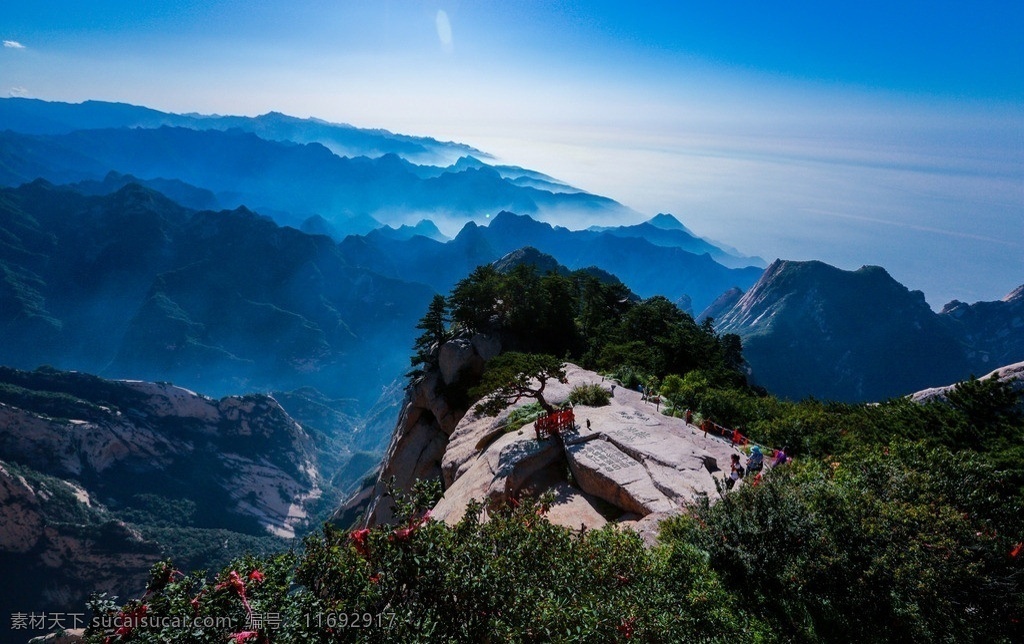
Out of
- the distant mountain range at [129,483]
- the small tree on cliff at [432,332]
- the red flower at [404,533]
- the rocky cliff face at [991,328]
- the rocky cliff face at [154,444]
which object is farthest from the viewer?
the rocky cliff face at [991,328]

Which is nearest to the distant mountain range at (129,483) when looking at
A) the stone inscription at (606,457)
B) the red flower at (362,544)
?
the stone inscription at (606,457)

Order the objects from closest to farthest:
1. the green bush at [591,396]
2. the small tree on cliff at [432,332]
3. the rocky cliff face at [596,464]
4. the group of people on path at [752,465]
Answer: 1. the rocky cliff face at [596,464]
2. the group of people on path at [752,465]
3. the green bush at [591,396]
4. the small tree on cliff at [432,332]

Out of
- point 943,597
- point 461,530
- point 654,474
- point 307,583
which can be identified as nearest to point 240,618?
point 307,583

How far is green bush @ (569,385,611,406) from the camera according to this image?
28.7m

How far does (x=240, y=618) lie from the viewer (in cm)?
705

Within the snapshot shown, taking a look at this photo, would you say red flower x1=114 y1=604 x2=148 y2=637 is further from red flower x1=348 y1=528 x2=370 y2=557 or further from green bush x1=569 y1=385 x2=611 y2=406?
green bush x1=569 y1=385 x2=611 y2=406

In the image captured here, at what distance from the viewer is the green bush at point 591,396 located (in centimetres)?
2869

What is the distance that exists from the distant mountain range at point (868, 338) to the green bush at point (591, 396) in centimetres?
13791

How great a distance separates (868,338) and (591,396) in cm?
18173

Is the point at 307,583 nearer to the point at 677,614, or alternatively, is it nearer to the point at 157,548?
the point at 677,614

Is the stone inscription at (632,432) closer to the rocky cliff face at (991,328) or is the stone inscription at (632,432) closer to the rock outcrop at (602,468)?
the rock outcrop at (602,468)

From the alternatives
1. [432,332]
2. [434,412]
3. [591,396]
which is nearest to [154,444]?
[432,332]

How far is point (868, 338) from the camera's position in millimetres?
164750

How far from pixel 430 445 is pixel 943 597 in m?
37.0
